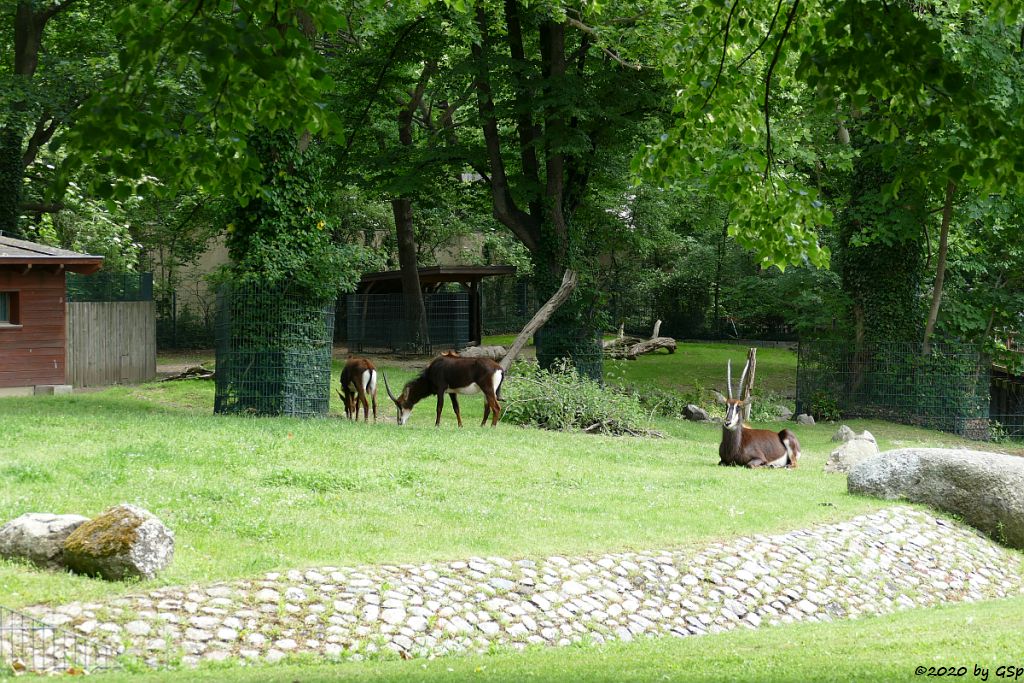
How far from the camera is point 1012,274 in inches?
1078

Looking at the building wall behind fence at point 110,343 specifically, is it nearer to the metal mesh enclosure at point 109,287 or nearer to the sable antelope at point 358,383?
the metal mesh enclosure at point 109,287

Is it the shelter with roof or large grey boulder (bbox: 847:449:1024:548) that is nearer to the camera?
large grey boulder (bbox: 847:449:1024:548)

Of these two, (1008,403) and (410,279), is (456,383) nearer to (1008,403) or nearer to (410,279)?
(1008,403)

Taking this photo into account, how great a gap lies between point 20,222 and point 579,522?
2422 centimetres

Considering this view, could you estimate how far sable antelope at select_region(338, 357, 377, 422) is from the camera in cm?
1895

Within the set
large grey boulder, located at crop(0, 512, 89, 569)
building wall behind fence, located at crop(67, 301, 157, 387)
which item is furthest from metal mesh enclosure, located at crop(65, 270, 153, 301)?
large grey boulder, located at crop(0, 512, 89, 569)

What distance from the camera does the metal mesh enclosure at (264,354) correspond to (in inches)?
731

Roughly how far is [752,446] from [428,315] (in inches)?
922

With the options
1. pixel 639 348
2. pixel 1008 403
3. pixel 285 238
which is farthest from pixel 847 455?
pixel 639 348

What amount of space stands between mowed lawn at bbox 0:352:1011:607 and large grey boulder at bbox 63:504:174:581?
15cm

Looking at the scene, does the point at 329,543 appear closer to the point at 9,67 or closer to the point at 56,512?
the point at 56,512

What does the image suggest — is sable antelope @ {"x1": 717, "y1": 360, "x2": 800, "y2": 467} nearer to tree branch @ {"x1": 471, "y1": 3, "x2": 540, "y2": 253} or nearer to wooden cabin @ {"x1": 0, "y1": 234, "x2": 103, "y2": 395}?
tree branch @ {"x1": 471, "y1": 3, "x2": 540, "y2": 253}

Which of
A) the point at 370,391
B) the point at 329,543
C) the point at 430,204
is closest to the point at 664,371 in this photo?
the point at 430,204

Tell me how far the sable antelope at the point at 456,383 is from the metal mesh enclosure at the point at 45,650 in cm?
1225
